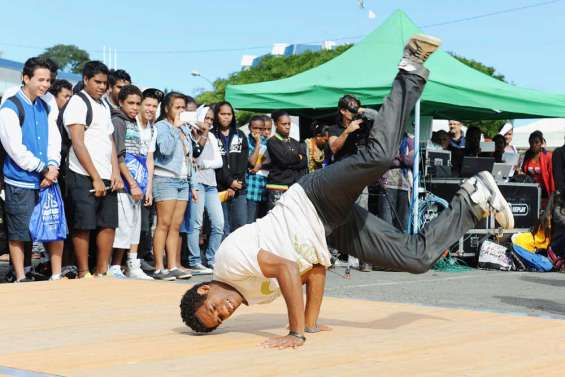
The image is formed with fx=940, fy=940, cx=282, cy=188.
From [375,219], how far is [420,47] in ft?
3.53

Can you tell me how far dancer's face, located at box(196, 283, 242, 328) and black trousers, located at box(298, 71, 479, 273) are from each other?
0.69 metres

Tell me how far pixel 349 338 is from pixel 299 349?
21.2 inches

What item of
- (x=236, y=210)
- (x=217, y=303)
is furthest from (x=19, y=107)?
(x=217, y=303)

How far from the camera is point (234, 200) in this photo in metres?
11.3

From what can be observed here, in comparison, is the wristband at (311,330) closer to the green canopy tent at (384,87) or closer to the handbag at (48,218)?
the handbag at (48,218)

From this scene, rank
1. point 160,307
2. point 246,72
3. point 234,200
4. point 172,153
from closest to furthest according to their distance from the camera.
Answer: point 160,307
point 172,153
point 234,200
point 246,72

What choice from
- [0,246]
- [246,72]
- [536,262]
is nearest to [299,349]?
[0,246]

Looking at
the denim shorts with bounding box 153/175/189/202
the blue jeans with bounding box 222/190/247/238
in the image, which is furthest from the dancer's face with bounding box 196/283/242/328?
the blue jeans with bounding box 222/190/247/238

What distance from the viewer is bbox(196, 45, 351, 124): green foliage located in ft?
192

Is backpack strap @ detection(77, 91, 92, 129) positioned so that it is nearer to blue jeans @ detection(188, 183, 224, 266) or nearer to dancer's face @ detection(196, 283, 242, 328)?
blue jeans @ detection(188, 183, 224, 266)

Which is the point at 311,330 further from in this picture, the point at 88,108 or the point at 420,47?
the point at 88,108

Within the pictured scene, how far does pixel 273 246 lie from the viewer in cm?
529

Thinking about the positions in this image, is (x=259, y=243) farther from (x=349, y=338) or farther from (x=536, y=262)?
(x=536, y=262)

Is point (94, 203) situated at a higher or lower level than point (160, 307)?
higher
